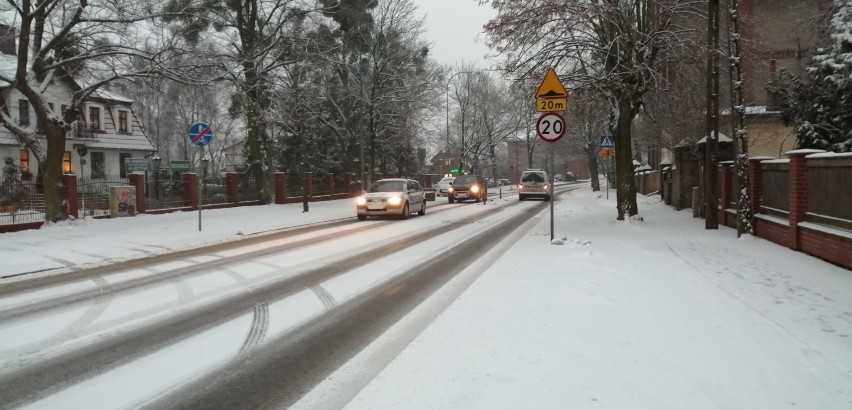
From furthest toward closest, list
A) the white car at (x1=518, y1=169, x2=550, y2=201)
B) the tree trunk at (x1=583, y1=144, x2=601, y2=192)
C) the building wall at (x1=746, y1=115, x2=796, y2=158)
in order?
the tree trunk at (x1=583, y1=144, x2=601, y2=192) → the white car at (x1=518, y1=169, x2=550, y2=201) → the building wall at (x1=746, y1=115, x2=796, y2=158)

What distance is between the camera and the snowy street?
13.0 feet

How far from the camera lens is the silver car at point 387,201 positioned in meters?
20.5

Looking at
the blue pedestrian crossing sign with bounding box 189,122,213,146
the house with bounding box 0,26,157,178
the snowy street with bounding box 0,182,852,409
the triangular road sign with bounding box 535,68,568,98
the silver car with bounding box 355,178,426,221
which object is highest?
the house with bounding box 0,26,157,178

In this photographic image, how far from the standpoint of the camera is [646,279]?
26.1 feet

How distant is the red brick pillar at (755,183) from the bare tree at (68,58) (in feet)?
53.6

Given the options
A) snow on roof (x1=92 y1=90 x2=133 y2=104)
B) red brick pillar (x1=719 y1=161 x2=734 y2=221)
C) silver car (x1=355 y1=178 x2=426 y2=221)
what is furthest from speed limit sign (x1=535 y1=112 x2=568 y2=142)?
snow on roof (x1=92 y1=90 x2=133 y2=104)

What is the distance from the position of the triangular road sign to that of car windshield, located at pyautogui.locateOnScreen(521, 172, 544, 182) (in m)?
25.0

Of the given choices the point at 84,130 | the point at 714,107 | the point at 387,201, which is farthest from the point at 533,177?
the point at 84,130

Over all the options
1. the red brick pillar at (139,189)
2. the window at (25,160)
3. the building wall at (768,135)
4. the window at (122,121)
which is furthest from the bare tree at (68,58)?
the building wall at (768,135)

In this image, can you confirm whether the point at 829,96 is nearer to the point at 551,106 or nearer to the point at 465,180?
the point at 551,106

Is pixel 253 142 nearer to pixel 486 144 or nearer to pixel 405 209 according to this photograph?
pixel 405 209

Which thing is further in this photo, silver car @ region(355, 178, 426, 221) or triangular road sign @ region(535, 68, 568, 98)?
silver car @ region(355, 178, 426, 221)

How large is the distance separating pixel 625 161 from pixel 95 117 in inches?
1361

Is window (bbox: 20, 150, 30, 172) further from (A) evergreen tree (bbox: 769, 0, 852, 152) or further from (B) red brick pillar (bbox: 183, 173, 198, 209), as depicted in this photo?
(A) evergreen tree (bbox: 769, 0, 852, 152)
